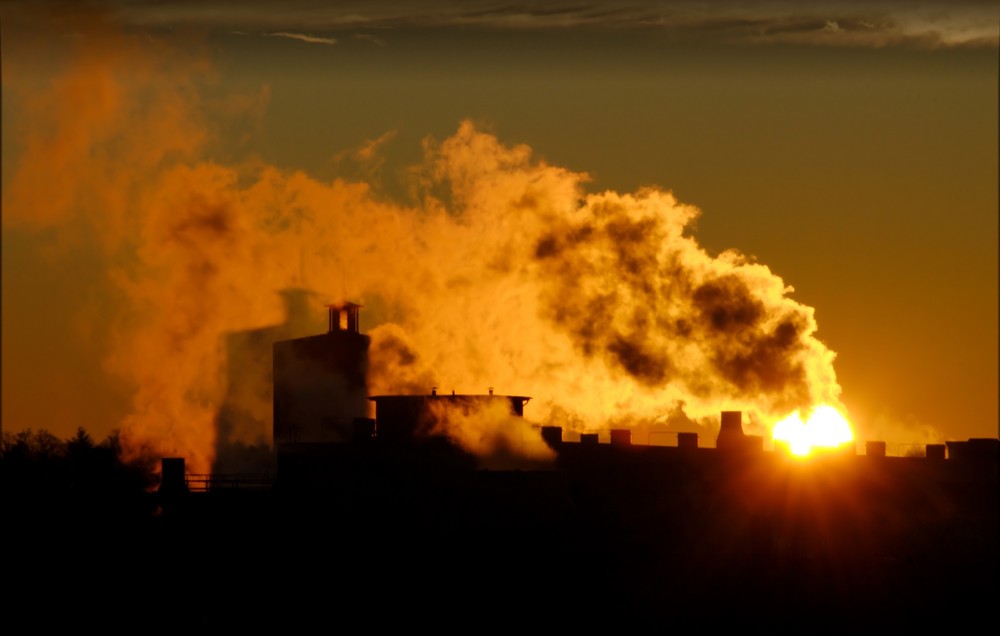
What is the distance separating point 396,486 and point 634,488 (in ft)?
38.6

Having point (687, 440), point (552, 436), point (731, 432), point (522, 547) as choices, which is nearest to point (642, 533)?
point (522, 547)

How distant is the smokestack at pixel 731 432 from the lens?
61.5 m

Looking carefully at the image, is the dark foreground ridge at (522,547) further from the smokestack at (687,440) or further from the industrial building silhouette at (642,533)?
the smokestack at (687,440)

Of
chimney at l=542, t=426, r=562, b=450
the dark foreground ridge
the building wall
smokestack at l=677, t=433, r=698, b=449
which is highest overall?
the building wall

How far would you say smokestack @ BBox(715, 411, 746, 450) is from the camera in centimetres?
6147

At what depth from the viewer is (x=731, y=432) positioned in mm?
62500

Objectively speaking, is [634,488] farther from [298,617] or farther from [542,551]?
[298,617]

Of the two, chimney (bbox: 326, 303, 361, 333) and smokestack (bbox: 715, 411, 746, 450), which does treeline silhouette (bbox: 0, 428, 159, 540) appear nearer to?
chimney (bbox: 326, 303, 361, 333)

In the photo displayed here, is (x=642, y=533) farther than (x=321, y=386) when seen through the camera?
No

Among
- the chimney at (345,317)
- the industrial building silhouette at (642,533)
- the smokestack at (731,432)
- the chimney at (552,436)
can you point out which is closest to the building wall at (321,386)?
the chimney at (345,317)

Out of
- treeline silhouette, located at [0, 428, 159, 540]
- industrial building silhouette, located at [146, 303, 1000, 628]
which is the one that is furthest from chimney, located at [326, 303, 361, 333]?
industrial building silhouette, located at [146, 303, 1000, 628]

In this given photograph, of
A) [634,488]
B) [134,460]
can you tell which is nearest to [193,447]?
[134,460]

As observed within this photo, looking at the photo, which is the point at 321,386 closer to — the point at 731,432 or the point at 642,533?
the point at 731,432

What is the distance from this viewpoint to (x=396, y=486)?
5416cm
